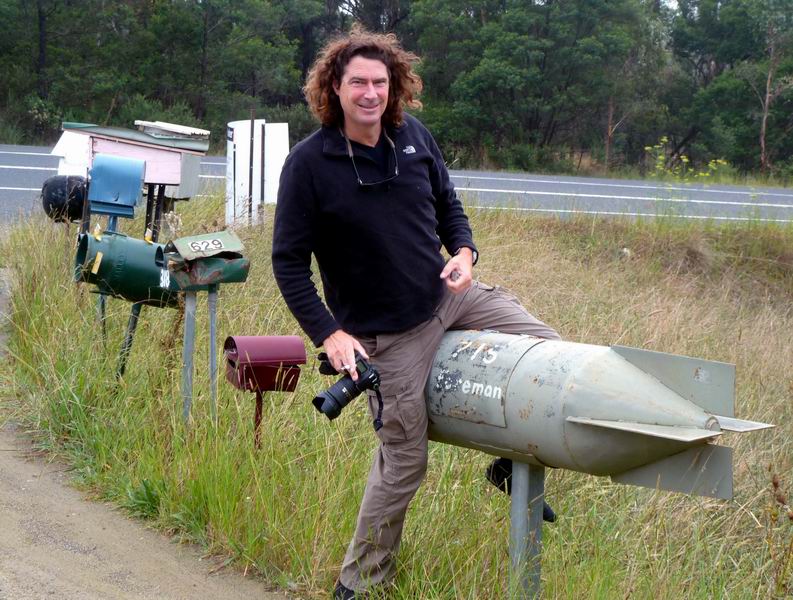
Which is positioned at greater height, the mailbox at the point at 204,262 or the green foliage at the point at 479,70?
the green foliage at the point at 479,70

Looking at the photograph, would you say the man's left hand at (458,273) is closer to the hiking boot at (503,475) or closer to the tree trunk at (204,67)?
the hiking boot at (503,475)

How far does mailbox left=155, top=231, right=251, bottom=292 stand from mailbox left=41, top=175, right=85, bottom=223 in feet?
7.74

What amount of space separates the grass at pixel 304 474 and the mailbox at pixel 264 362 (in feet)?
0.87

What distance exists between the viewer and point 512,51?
24828mm

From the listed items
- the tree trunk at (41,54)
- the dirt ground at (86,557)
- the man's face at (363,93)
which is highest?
the tree trunk at (41,54)

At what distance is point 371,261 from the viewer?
316 centimetres

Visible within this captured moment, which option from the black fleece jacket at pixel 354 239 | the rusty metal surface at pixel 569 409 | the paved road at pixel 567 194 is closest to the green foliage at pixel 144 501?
the black fleece jacket at pixel 354 239

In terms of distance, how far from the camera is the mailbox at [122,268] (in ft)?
14.6

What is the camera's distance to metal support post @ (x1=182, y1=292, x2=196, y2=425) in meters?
4.17

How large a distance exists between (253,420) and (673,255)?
751cm

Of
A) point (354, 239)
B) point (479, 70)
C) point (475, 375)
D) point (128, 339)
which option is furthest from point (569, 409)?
point (479, 70)

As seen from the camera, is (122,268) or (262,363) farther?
(122,268)

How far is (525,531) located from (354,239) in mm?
1011

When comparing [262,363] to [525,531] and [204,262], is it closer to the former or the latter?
[204,262]
